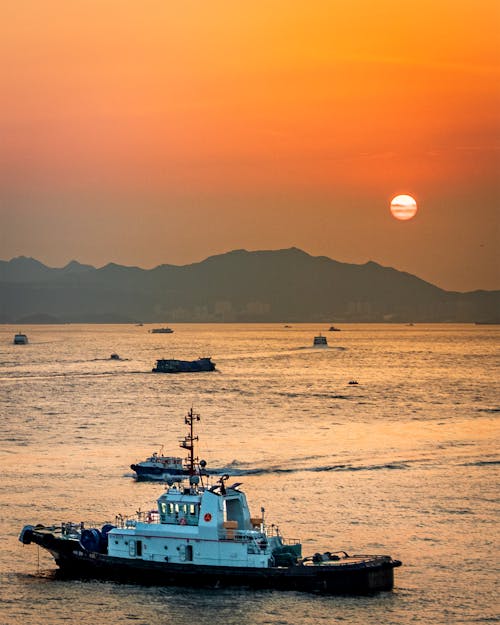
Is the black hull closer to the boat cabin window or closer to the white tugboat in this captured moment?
the white tugboat

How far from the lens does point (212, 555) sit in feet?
188

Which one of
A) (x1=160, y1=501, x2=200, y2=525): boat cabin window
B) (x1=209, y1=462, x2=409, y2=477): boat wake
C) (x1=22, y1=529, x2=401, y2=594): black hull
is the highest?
(x1=160, y1=501, x2=200, y2=525): boat cabin window

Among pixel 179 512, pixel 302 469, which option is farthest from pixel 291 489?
pixel 179 512

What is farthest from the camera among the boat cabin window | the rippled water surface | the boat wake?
the boat wake

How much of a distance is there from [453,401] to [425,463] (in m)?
73.7

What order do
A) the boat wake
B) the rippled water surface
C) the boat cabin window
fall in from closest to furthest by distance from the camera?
the rippled water surface < the boat cabin window < the boat wake

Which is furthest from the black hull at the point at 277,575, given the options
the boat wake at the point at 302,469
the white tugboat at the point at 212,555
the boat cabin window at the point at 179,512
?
the boat wake at the point at 302,469

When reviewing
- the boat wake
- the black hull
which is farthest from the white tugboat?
the boat wake

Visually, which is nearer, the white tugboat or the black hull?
the black hull

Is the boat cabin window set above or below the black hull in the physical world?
above

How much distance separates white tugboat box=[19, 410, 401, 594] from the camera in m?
56.6

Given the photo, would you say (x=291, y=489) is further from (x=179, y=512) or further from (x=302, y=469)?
(x=179, y=512)

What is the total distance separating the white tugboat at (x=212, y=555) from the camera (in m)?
56.6

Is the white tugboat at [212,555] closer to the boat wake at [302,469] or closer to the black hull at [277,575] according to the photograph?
the black hull at [277,575]
